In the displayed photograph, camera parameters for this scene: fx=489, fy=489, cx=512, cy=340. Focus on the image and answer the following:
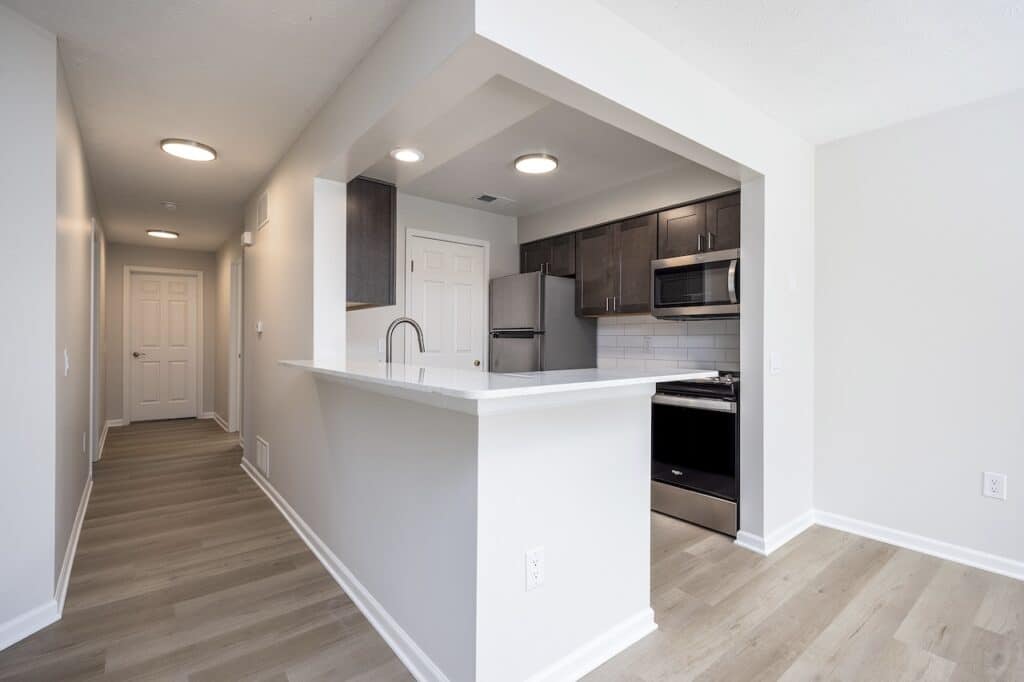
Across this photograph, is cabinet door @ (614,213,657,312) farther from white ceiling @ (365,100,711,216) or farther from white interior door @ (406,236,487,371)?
white interior door @ (406,236,487,371)

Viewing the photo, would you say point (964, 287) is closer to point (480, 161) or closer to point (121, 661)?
point (480, 161)

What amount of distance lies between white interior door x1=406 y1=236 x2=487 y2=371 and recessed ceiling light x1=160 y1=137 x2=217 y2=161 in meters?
1.47

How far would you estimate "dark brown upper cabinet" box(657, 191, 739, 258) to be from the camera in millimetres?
3016

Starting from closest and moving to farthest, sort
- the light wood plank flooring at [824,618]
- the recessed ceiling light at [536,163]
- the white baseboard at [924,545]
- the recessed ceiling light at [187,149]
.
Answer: the light wood plank flooring at [824,618]
the white baseboard at [924,545]
the recessed ceiling light at [187,149]
the recessed ceiling light at [536,163]

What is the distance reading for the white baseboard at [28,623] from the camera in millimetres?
1802

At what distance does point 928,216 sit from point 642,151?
1571mm

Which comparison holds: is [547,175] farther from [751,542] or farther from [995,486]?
[995,486]

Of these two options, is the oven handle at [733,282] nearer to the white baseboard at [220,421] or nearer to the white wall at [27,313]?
the white wall at [27,313]

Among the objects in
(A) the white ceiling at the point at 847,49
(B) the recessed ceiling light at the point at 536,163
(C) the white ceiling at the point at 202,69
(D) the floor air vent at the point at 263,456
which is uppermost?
(C) the white ceiling at the point at 202,69

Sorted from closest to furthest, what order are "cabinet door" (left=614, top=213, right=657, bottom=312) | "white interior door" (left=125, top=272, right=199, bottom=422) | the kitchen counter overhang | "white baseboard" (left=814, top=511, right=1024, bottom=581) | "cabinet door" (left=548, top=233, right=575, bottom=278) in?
the kitchen counter overhang → "white baseboard" (left=814, top=511, right=1024, bottom=581) → "cabinet door" (left=614, top=213, right=657, bottom=312) → "cabinet door" (left=548, top=233, right=575, bottom=278) → "white interior door" (left=125, top=272, right=199, bottom=422)

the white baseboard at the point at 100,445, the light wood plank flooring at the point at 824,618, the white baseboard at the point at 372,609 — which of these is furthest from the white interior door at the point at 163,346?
the light wood plank flooring at the point at 824,618

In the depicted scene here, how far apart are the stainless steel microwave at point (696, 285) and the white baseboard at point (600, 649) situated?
5.91ft

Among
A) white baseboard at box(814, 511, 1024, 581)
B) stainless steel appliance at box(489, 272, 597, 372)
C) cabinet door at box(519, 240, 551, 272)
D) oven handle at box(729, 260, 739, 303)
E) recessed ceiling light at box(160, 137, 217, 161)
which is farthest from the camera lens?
cabinet door at box(519, 240, 551, 272)

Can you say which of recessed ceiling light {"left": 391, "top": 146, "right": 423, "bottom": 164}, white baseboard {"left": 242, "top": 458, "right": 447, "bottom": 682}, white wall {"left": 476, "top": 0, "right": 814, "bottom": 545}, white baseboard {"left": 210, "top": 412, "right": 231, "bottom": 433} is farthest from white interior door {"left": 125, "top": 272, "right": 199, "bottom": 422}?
white wall {"left": 476, "top": 0, "right": 814, "bottom": 545}
